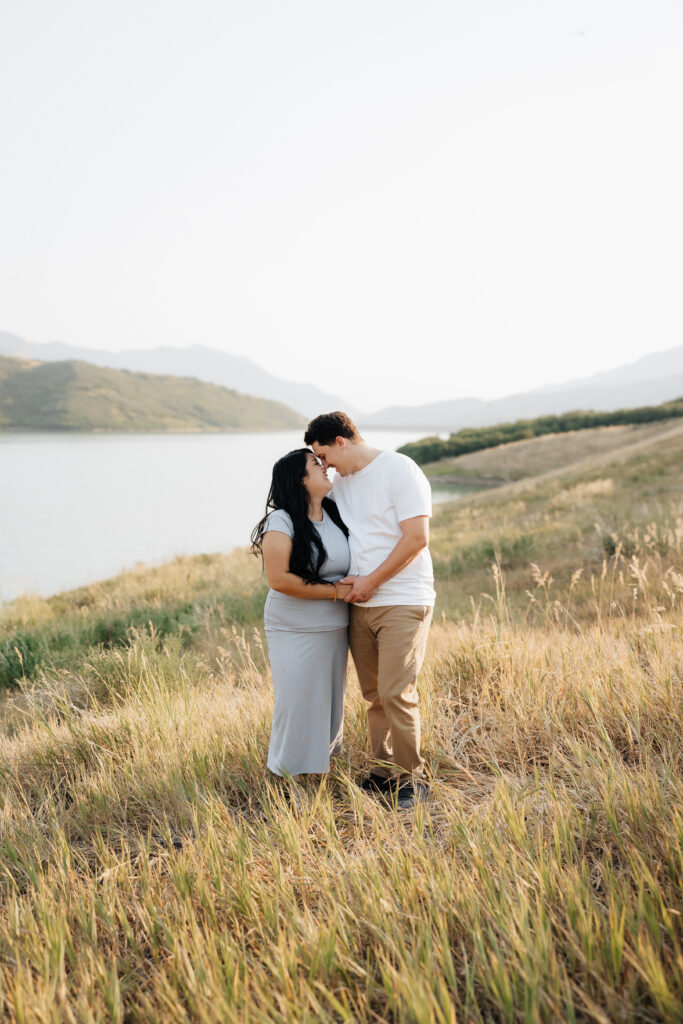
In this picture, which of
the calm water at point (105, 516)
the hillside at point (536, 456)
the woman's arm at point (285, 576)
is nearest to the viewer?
the woman's arm at point (285, 576)

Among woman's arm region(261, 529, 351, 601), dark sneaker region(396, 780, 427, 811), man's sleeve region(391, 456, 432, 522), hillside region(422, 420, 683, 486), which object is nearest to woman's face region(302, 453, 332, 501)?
woman's arm region(261, 529, 351, 601)

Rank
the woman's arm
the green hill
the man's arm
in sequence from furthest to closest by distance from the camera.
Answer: the green hill < the woman's arm < the man's arm

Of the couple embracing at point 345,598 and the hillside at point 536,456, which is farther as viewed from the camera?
the hillside at point 536,456

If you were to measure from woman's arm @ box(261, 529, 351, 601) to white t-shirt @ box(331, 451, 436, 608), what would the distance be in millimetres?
192

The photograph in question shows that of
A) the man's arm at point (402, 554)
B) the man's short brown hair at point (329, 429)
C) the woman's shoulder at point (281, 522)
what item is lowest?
the man's arm at point (402, 554)

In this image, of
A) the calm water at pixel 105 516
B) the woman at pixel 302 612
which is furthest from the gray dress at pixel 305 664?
the calm water at pixel 105 516

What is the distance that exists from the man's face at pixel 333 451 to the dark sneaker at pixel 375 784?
178 centimetres

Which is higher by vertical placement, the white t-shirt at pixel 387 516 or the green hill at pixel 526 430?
the green hill at pixel 526 430

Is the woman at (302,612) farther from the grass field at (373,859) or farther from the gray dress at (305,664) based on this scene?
the grass field at (373,859)

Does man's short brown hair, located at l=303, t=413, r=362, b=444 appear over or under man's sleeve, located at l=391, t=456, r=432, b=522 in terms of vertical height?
over

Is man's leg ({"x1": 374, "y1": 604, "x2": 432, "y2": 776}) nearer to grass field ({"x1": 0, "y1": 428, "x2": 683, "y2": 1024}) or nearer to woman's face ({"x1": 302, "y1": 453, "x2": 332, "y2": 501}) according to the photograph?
grass field ({"x1": 0, "y1": 428, "x2": 683, "y2": 1024})

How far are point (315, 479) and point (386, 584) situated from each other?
733 millimetres

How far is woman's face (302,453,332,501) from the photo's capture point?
3.63 metres

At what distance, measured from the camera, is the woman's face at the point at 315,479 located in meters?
3.63
